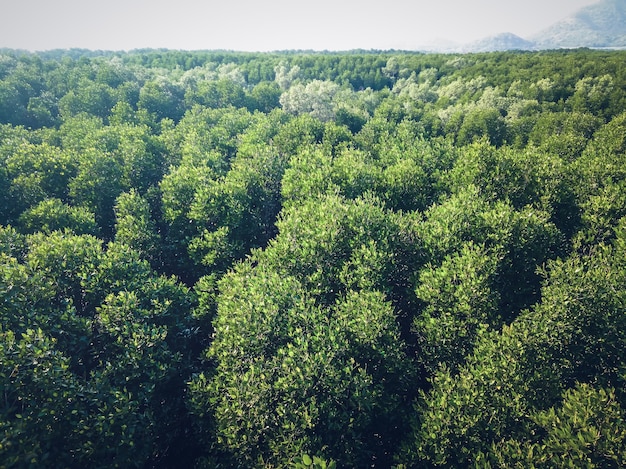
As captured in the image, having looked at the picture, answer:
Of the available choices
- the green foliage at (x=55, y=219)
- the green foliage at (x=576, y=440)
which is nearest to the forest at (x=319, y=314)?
the green foliage at (x=576, y=440)

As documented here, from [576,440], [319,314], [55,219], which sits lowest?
[576,440]

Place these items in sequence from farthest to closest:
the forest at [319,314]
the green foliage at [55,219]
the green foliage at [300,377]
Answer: the green foliage at [55,219] → the green foliage at [300,377] → the forest at [319,314]

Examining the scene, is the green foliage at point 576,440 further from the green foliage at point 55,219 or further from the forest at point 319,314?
the green foliage at point 55,219

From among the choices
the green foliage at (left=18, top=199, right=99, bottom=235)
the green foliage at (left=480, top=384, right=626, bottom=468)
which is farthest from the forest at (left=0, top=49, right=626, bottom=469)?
the green foliage at (left=18, top=199, right=99, bottom=235)

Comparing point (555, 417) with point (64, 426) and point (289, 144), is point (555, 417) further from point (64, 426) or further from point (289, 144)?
point (289, 144)

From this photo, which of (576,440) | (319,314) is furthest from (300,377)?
(576,440)

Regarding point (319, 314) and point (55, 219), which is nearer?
point (319, 314)

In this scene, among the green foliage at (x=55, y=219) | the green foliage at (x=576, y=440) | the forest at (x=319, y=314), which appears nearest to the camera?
the green foliage at (x=576, y=440)

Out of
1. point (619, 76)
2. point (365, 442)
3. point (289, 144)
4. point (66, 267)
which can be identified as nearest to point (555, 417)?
point (365, 442)

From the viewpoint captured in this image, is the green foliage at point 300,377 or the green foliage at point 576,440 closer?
the green foliage at point 576,440

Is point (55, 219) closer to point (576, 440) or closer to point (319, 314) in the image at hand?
point (319, 314)
